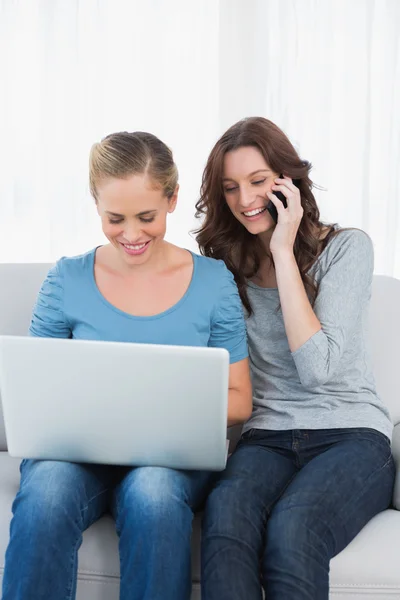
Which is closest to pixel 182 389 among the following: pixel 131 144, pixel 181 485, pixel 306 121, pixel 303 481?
pixel 181 485

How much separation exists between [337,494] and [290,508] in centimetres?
11

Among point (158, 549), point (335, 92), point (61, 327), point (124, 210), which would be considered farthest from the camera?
point (335, 92)

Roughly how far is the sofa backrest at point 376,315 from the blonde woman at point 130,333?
360 millimetres

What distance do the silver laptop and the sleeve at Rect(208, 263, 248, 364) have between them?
343 millimetres

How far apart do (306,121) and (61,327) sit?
5.10 feet

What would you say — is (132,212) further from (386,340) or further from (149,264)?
(386,340)

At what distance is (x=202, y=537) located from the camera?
1.48m

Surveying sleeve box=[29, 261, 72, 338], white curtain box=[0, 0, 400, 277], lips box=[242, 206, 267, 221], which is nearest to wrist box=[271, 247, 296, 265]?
lips box=[242, 206, 267, 221]

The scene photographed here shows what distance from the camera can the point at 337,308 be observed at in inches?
68.8

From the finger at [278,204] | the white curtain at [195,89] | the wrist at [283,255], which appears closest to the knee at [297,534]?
the wrist at [283,255]

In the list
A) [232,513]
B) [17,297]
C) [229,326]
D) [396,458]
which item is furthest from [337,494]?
[17,297]

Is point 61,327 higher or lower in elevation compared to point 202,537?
higher

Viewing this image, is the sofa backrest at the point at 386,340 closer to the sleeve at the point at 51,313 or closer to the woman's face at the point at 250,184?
the woman's face at the point at 250,184

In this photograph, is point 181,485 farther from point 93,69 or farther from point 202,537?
point 93,69
